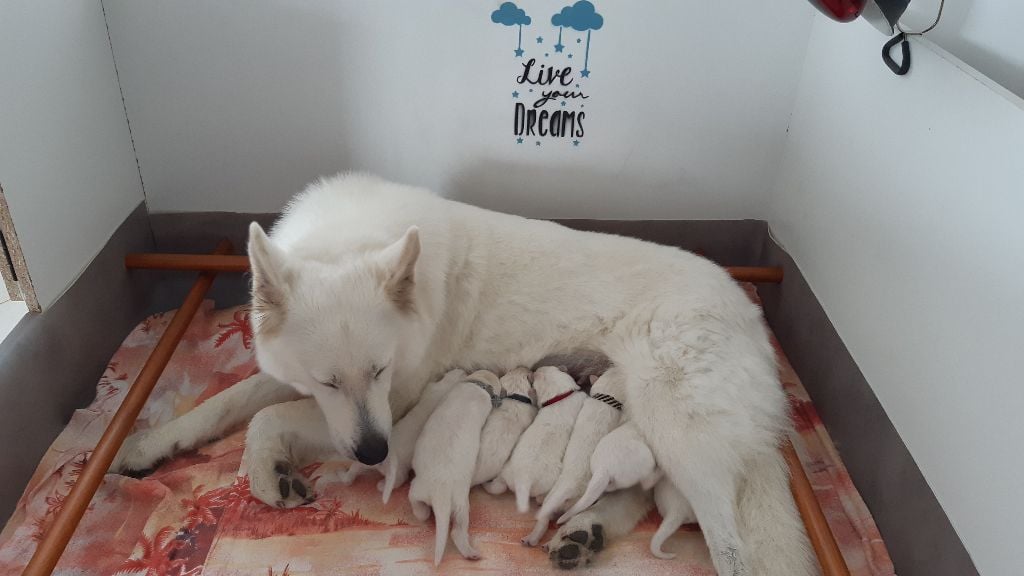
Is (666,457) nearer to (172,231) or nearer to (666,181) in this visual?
(666,181)

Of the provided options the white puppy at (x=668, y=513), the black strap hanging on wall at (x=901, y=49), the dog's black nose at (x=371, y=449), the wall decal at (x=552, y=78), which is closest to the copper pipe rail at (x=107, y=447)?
the dog's black nose at (x=371, y=449)

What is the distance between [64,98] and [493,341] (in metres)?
1.58

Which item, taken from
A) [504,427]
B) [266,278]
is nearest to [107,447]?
[266,278]

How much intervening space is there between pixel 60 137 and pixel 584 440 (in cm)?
190

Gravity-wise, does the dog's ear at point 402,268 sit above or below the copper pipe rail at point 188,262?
above

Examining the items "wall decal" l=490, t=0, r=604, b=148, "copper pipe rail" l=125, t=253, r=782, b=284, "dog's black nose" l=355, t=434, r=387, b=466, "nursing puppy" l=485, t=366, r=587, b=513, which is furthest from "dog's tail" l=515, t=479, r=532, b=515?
"wall decal" l=490, t=0, r=604, b=148

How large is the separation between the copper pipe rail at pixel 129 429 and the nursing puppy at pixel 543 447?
626 mm

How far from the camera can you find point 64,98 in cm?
232

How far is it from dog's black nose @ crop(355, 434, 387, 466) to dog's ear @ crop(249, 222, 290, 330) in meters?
0.37

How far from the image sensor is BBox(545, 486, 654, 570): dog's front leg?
1.92 meters

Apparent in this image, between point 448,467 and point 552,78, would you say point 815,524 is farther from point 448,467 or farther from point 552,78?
point 552,78

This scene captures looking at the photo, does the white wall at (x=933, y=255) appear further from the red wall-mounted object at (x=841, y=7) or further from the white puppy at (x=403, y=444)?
the white puppy at (x=403, y=444)

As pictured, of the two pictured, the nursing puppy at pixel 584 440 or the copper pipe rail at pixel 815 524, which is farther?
the nursing puppy at pixel 584 440

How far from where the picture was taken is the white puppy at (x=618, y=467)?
1.90 meters
